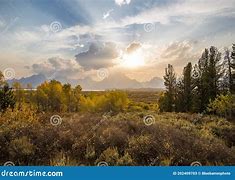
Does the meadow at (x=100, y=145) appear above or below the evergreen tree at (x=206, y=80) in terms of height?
below

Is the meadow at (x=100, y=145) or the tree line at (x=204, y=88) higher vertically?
the tree line at (x=204, y=88)

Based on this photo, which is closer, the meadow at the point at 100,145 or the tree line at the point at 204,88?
the meadow at the point at 100,145

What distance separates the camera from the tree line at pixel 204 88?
1809 centimetres

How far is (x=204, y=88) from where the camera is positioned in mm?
20266

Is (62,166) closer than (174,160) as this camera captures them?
Yes

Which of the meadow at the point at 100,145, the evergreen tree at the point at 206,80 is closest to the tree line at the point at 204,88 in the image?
the evergreen tree at the point at 206,80

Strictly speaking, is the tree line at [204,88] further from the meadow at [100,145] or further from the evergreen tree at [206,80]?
the meadow at [100,145]

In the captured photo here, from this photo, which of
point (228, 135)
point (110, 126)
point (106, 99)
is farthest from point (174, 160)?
point (106, 99)

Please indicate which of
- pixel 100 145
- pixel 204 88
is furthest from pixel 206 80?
pixel 100 145

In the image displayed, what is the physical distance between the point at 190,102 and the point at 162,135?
45.9 feet

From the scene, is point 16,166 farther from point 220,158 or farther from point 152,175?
point 220,158

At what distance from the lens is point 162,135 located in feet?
26.2

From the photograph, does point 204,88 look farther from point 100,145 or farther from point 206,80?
point 100,145

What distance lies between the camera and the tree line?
18.1 m
